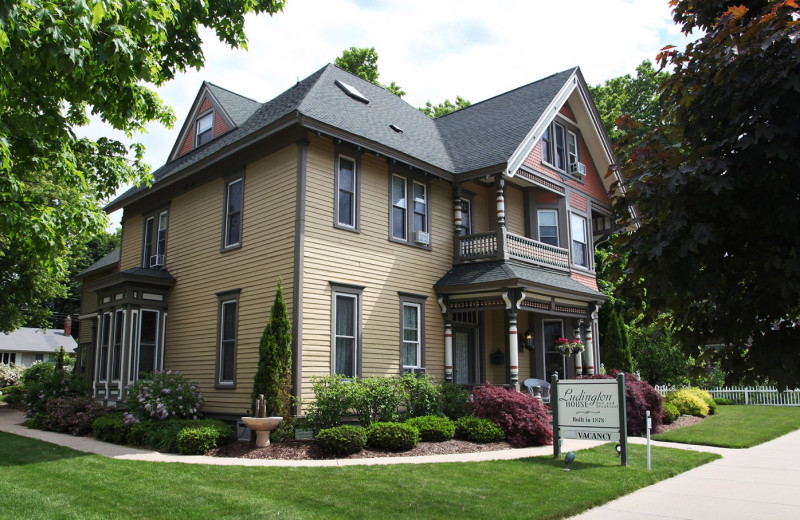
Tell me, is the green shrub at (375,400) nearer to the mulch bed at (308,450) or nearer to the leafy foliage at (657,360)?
the mulch bed at (308,450)

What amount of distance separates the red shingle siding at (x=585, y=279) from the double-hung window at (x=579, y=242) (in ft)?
1.46

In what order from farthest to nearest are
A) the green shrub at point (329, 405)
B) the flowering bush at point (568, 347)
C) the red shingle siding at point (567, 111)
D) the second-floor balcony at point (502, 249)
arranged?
the red shingle siding at point (567, 111), the flowering bush at point (568, 347), the second-floor balcony at point (502, 249), the green shrub at point (329, 405)

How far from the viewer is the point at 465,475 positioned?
9.12m

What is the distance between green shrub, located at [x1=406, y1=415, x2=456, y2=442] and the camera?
41.9ft

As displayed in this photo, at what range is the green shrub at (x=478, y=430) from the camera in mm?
12969

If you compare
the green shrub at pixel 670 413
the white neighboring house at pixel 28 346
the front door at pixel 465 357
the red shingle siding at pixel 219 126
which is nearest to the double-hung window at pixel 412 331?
the front door at pixel 465 357

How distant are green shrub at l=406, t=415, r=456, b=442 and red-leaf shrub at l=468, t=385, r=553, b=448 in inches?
46.3

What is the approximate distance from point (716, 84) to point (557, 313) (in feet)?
42.9

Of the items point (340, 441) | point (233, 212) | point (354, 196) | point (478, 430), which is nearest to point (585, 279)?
point (478, 430)

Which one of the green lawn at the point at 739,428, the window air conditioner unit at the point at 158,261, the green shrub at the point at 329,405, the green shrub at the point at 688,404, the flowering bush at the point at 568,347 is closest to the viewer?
the green shrub at the point at 329,405

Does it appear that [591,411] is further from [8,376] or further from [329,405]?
[8,376]

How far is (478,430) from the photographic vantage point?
42.7ft

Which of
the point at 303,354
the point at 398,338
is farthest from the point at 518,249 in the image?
the point at 303,354

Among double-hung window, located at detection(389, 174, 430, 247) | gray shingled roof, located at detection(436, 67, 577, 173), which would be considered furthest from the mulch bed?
gray shingled roof, located at detection(436, 67, 577, 173)
